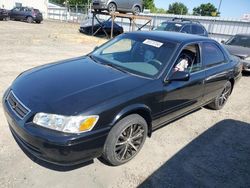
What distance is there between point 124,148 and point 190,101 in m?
1.59

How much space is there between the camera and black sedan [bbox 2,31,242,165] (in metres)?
2.48

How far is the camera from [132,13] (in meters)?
18.3

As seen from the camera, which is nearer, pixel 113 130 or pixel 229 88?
pixel 113 130

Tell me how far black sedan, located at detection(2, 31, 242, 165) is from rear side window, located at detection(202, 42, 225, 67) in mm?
19

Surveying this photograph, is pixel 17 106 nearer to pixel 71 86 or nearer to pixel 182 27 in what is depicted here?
pixel 71 86

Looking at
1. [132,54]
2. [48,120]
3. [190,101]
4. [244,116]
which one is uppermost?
[132,54]

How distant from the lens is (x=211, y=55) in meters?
4.46

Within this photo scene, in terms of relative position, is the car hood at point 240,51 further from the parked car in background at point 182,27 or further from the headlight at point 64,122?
the headlight at point 64,122

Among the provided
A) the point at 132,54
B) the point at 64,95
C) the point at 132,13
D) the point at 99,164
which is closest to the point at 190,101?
the point at 132,54

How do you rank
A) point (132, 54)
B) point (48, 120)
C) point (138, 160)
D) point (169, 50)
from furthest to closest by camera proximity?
point (132, 54), point (169, 50), point (138, 160), point (48, 120)

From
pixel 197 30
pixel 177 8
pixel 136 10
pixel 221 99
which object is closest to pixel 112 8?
pixel 136 10

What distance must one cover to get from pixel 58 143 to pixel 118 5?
16.0 metres

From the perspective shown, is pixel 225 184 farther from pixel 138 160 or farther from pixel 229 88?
pixel 229 88

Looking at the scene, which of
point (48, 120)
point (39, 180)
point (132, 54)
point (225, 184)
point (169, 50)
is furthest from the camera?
point (132, 54)
